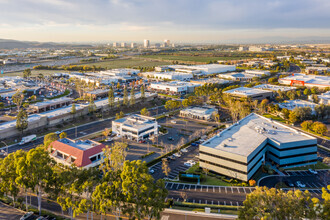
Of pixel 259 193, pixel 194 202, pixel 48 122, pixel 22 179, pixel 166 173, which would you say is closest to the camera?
pixel 259 193

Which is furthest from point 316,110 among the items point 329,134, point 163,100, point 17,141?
point 17,141

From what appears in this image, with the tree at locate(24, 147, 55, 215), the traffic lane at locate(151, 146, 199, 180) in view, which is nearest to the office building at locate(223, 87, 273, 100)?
the traffic lane at locate(151, 146, 199, 180)

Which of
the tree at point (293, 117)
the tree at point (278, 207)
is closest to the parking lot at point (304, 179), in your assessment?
the tree at point (278, 207)

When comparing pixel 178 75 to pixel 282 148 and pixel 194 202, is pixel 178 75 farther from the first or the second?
pixel 194 202

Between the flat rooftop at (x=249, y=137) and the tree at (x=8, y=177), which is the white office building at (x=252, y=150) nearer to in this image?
the flat rooftop at (x=249, y=137)

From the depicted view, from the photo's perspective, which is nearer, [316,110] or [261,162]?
[261,162]

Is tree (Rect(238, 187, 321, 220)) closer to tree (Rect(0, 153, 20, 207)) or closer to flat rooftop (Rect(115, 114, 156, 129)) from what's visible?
tree (Rect(0, 153, 20, 207))

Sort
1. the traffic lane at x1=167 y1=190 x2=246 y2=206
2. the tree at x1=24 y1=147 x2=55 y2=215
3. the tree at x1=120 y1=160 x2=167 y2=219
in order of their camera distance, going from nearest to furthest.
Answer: the tree at x1=120 y1=160 x2=167 y2=219 → the tree at x1=24 y1=147 x2=55 y2=215 → the traffic lane at x1=167 y1=190 x2=246 y2=206
